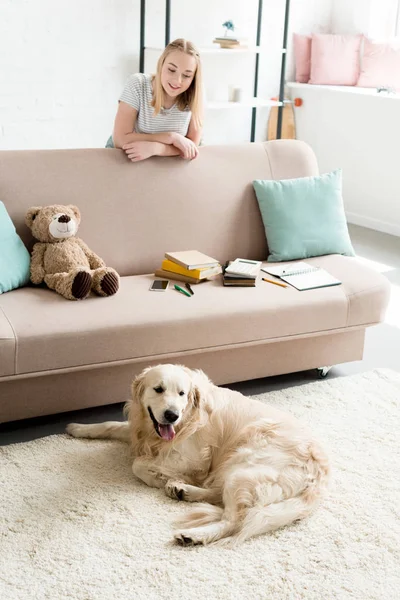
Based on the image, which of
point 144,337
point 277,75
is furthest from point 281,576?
point 277,75

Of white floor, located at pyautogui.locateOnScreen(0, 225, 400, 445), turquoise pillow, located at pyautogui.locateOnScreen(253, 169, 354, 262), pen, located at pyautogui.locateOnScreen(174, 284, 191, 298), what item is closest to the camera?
white floor, located at pyautogui.locateOnScreen(0, 225, 400, 445)

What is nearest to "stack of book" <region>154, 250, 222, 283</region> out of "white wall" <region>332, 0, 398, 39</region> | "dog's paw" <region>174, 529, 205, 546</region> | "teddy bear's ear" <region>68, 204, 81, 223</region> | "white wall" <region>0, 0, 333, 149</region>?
"teddy bear's ear" <region>68, 204, 81, 223</region>

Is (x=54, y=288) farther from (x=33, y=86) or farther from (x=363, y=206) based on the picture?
(x=363, y=206)

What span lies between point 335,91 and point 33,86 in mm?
2266

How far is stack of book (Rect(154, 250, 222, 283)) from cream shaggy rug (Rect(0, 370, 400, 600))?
0.75 meters

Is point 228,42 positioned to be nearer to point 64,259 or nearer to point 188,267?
point 188,267

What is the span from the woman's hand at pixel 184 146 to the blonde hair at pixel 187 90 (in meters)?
0.16

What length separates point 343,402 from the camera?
2.98 metres

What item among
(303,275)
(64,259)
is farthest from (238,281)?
(64,259)

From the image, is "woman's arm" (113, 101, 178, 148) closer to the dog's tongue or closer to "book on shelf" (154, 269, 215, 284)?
"book on shelf" (154, 269, 215, 284)

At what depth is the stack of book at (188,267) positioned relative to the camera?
9.83 ft

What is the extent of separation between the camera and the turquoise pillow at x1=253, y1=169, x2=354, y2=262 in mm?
3316

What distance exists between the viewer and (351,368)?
332 centimetres

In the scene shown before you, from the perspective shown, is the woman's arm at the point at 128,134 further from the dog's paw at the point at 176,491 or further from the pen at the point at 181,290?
the dog's paw at the point at 176,491
